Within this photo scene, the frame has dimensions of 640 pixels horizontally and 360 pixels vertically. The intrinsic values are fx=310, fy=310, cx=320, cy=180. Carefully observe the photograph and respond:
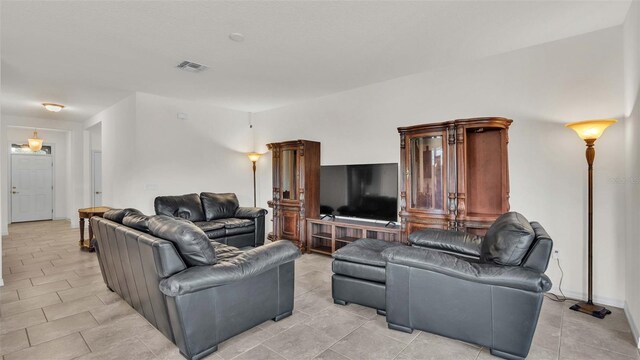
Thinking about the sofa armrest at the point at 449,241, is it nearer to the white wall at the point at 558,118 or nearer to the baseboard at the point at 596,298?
the white wall at the point at 558,118

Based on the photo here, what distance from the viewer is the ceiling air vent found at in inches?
157

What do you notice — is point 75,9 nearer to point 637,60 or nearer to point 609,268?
point 637,60

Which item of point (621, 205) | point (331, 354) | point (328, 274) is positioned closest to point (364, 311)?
point (331, 354)

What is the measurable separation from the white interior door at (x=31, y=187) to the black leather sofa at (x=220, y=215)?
21.6 ft

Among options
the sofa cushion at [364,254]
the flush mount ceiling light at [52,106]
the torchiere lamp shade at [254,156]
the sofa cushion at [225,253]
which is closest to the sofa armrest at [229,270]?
the sofa cushion at [225,253]

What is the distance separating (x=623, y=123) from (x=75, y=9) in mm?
5216

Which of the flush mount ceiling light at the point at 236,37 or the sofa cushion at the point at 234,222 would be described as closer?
the flush mount ceiling light at the point at 236,37

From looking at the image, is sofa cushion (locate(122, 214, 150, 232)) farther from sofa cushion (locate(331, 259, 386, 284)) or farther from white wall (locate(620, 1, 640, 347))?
white wall (locate(620, 1, 640, 347))

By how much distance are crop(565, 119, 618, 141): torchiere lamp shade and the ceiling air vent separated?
4.25 meters

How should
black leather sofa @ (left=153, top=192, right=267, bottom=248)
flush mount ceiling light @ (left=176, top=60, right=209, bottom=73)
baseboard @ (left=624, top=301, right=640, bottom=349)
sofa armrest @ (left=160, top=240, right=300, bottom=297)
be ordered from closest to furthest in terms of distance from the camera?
1. sofa armrest @ (left=160, top=240, right=300, bottom=297)
2. baseboard @ (left=624, top=301, right=640, bottom=349)
3. flush mount ceiling light @ (left=176, top=60, right=209, bottom=73)
4. black leather sofa @ (left=153, top=192, right=267, bottom=248)

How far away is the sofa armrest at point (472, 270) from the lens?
2.05 metres

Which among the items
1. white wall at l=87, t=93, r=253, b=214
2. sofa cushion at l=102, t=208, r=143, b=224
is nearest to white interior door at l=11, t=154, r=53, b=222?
white wall at l=87, t=93, r=253, b=214

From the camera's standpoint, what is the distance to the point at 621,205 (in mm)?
3043

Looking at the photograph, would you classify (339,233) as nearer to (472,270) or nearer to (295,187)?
(295,187)
